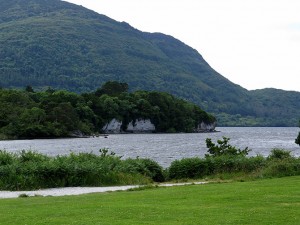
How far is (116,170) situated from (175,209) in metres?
18.3

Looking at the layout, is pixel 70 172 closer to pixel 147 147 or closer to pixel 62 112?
pixel 147 147

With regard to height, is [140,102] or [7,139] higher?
[140,102]

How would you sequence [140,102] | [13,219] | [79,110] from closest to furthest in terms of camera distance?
[13,219] < [79,110] < [140,102]

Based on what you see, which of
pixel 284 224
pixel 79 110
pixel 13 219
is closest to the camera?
pixel 284 224

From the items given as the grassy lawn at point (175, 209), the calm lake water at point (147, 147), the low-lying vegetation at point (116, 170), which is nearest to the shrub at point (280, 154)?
the low-lying vegetation at point (116, 170)

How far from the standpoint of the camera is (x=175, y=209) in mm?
18984

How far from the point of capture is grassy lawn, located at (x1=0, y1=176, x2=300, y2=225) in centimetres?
1653

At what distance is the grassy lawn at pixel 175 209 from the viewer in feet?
54.2

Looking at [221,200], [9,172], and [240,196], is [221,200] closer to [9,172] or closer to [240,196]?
[240,196]

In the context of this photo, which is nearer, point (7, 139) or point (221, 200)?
point (221, 200)

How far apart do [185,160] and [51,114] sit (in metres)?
117

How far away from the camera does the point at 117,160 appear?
3894cm

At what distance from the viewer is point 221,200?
69.5 ft

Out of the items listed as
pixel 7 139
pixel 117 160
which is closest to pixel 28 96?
pixel 7 139
